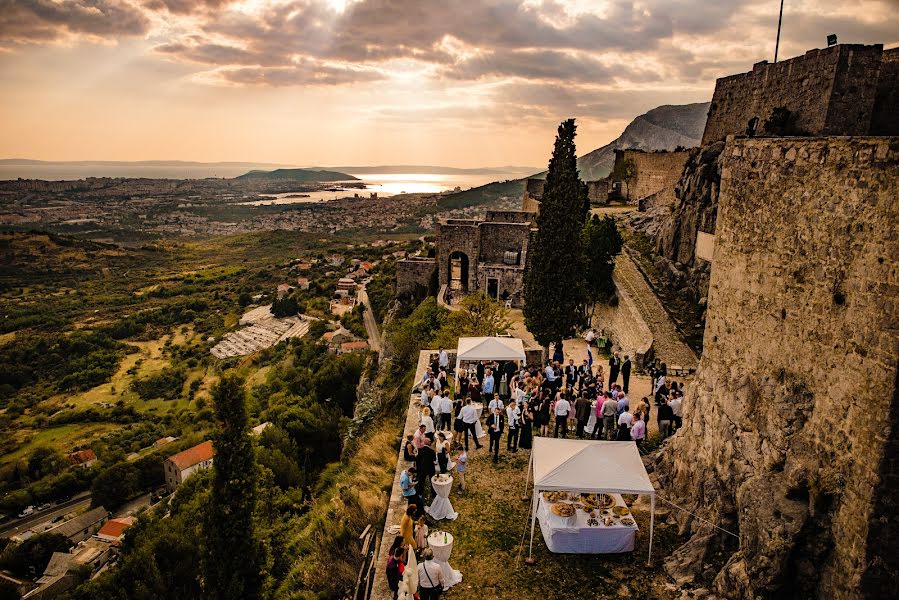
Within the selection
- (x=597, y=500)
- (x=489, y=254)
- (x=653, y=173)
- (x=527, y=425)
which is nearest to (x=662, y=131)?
(x=653, y=173)

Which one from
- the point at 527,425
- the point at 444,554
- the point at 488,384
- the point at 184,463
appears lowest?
the point at 184,463

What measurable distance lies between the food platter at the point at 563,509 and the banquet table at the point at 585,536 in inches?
3.3

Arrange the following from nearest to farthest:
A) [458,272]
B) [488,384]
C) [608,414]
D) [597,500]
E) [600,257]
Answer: [597,500], [608,414], [488,384], [600,257], [458,272]

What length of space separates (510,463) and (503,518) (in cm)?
191

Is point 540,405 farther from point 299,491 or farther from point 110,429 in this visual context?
point 110,429

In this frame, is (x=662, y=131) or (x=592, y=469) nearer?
(x=592, y=469)

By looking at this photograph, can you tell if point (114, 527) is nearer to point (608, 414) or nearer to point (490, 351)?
point (490, 351)

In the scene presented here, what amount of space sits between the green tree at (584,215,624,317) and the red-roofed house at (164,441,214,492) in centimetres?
3316

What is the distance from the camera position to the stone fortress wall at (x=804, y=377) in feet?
17.0

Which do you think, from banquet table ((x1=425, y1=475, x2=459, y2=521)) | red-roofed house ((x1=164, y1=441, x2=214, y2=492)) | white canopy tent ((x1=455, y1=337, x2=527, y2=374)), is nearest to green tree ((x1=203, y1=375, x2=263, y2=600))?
banquet table ((x1=425, y1=475, x2=459, y2=521))

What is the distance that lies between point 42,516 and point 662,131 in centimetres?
8434

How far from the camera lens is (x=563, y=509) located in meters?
8.47

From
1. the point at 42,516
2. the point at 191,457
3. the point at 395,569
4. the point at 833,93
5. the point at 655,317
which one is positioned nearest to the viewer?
the point at 395,569

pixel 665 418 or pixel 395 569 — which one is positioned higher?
pixel 665 418
